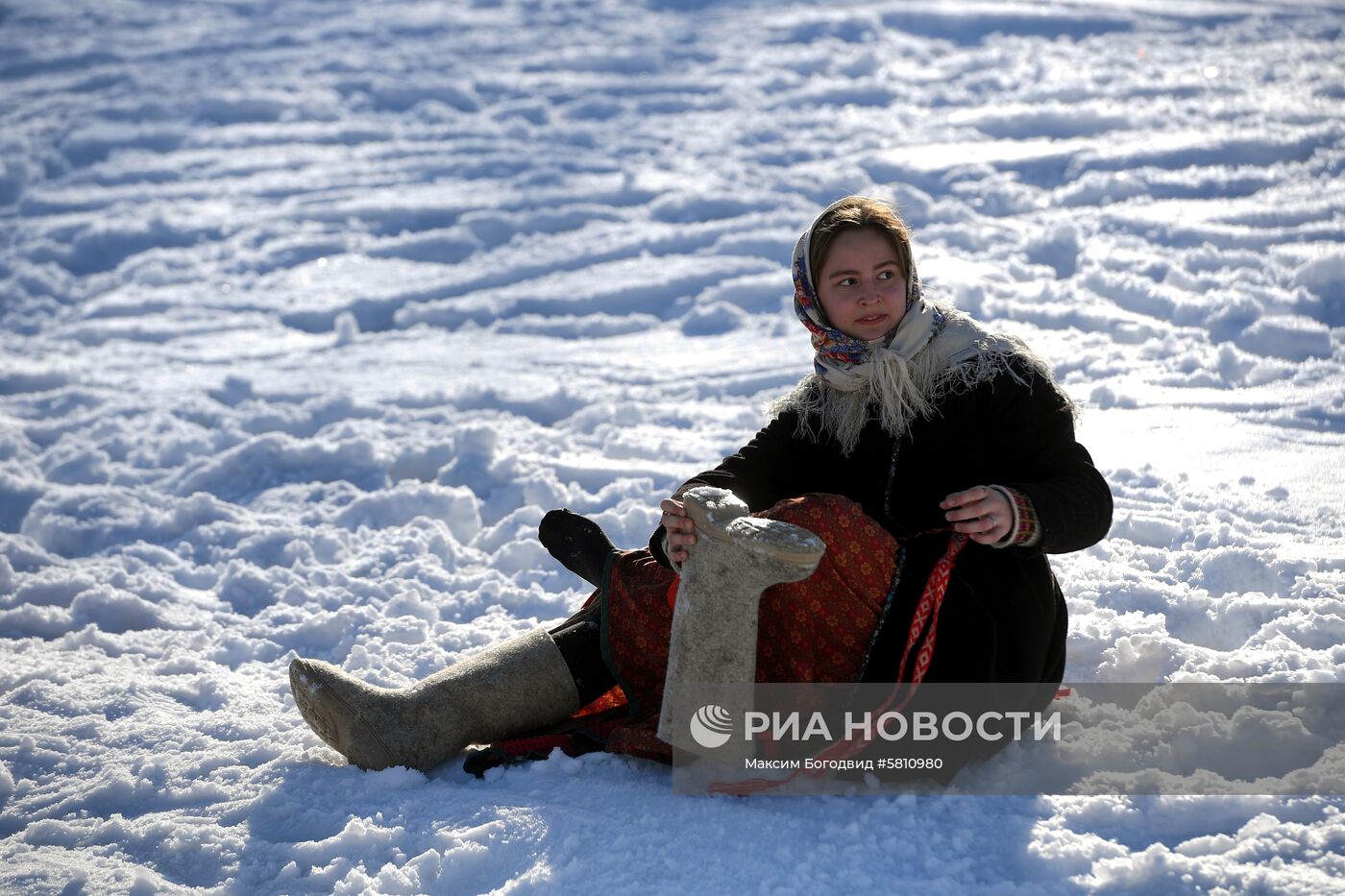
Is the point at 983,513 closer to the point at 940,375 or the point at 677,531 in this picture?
the point at 940,375

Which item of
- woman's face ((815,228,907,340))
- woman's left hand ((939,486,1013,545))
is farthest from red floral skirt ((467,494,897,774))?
woman's face ((815,228,907,340))

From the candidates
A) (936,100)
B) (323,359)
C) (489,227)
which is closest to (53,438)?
(323,359)

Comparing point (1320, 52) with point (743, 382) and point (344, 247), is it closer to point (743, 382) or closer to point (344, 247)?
point (743, 382)

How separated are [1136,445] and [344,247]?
489 cm

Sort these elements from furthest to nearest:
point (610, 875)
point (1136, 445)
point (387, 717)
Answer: point (1136, 445) → point (387, 717) → point (610, 875)

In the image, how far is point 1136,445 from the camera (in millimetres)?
4176

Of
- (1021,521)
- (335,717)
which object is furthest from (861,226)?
(335,717)

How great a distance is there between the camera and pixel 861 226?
2498 millimetres

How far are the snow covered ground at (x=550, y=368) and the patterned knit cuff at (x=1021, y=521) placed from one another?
1.56ft

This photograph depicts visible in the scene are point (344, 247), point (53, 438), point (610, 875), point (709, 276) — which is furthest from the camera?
point (344, 247)

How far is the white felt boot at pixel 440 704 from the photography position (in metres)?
2.49

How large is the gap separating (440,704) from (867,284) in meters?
1.21

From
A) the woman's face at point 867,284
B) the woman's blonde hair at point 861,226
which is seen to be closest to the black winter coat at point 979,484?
the woman's face at point 867,284

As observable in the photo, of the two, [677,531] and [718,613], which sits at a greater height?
[677,531]
